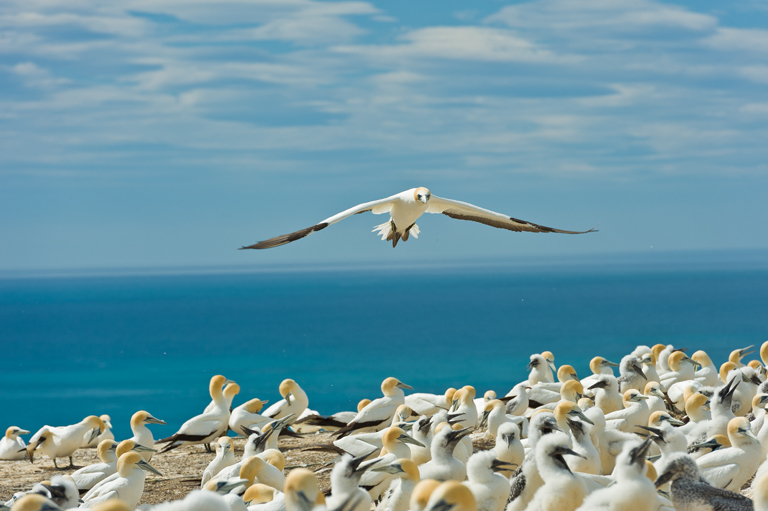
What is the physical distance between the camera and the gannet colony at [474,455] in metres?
4.94

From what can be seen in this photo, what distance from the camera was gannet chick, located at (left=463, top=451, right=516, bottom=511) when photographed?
575 centimetres

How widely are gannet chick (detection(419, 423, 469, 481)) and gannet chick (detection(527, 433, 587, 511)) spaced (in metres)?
1.14

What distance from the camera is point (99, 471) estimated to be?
8609 mm

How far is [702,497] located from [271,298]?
456 feet

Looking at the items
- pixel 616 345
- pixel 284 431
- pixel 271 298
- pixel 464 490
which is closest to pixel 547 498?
pixel 464 490

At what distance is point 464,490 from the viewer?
163 inches

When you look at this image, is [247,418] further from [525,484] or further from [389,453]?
[525,484]

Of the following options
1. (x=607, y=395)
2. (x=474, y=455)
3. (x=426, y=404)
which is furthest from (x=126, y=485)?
(x=607, y=395)

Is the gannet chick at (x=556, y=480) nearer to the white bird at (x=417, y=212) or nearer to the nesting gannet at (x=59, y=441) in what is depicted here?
the white bird at (x=417, y=212)

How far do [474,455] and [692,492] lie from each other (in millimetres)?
1547

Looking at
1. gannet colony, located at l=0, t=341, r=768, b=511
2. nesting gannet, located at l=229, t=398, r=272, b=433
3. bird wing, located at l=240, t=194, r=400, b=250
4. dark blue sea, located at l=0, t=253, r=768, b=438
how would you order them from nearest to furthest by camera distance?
1. gannet colony, located at l=0, t=341, r=768, b=511
2. bird wing, located at l=240, t=194, r=400, b=250
3. nesting gannet, located at l=229, t=398, r=272, b=433
4. dark blue sea, located at l=0, t=253, r=768, b=438

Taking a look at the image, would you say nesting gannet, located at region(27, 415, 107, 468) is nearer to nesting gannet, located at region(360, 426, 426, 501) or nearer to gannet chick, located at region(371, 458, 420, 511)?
nesting gannet, located at region(360, 426, 426, 501)

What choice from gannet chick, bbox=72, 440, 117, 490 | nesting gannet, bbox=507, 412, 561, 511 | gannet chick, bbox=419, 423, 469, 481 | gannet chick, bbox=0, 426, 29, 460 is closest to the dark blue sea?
gannet chick, bbox=0, 426, 29, 460

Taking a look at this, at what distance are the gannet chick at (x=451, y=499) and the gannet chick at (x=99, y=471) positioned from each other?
18.5 feet
